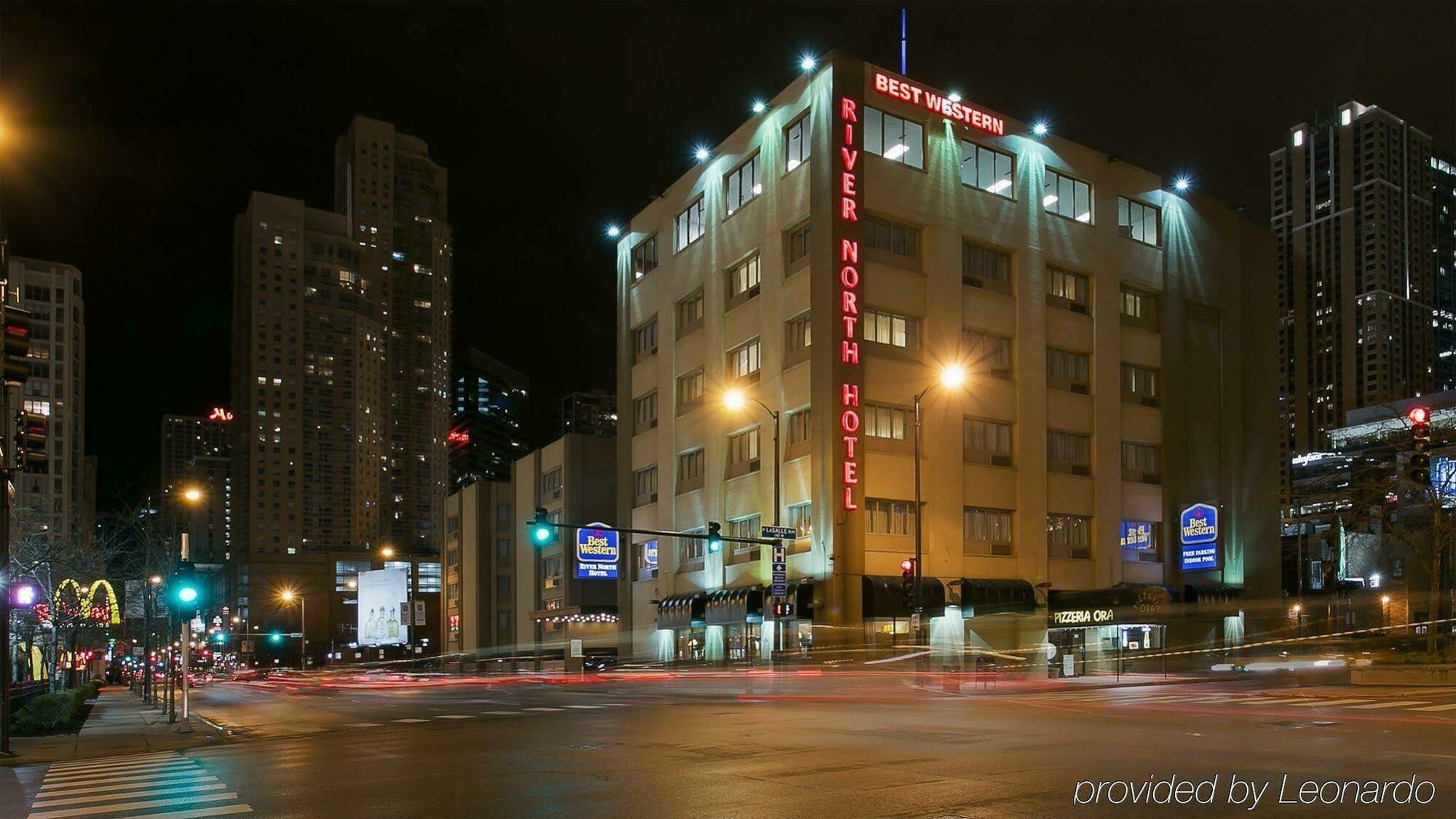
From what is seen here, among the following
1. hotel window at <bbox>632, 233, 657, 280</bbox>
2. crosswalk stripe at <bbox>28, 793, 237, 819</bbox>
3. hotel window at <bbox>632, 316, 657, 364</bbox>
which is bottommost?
crosswalk stripe at <bbox>28, 793, 237, 819</bbox>

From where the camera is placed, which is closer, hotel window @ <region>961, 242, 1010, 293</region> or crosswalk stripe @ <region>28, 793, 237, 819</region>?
crosswalk stripe @ <region>28, 793, 237, 819</region>

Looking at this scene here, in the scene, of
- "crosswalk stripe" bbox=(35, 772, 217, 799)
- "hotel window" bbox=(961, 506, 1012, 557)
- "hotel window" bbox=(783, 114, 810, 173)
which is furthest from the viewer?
"hotel window" bbox=(961, 506, 1012, 557)

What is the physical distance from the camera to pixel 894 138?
57.5 meters

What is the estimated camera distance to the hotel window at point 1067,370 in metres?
61.6

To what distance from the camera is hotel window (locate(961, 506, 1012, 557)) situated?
188ft

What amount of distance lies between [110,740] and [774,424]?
34838mm

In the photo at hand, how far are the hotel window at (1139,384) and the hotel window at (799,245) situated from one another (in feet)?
65.0

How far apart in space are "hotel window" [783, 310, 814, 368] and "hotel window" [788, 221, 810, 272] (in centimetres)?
254

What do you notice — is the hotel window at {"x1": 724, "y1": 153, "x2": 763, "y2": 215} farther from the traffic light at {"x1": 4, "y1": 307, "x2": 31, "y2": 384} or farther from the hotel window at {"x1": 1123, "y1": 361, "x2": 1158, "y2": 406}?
the traffic light at {"x1": 4, "y1": 307, "x2": 31, "y2": 384}

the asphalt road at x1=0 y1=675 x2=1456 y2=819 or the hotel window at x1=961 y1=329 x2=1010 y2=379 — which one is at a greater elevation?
the hotel window at x1=961 y1=329 x2=1010 y2=379

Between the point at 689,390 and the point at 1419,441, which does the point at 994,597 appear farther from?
the point at 1419,441

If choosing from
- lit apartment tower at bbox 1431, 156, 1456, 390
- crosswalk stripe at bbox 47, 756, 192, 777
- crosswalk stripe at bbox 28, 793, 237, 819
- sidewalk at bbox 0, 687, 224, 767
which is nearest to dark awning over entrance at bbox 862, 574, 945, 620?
sidewalk at bbox 0, 687, 224, 767

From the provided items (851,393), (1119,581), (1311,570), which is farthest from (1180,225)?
(1311,570)

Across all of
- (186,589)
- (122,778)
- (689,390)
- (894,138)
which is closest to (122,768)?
(122,778)
